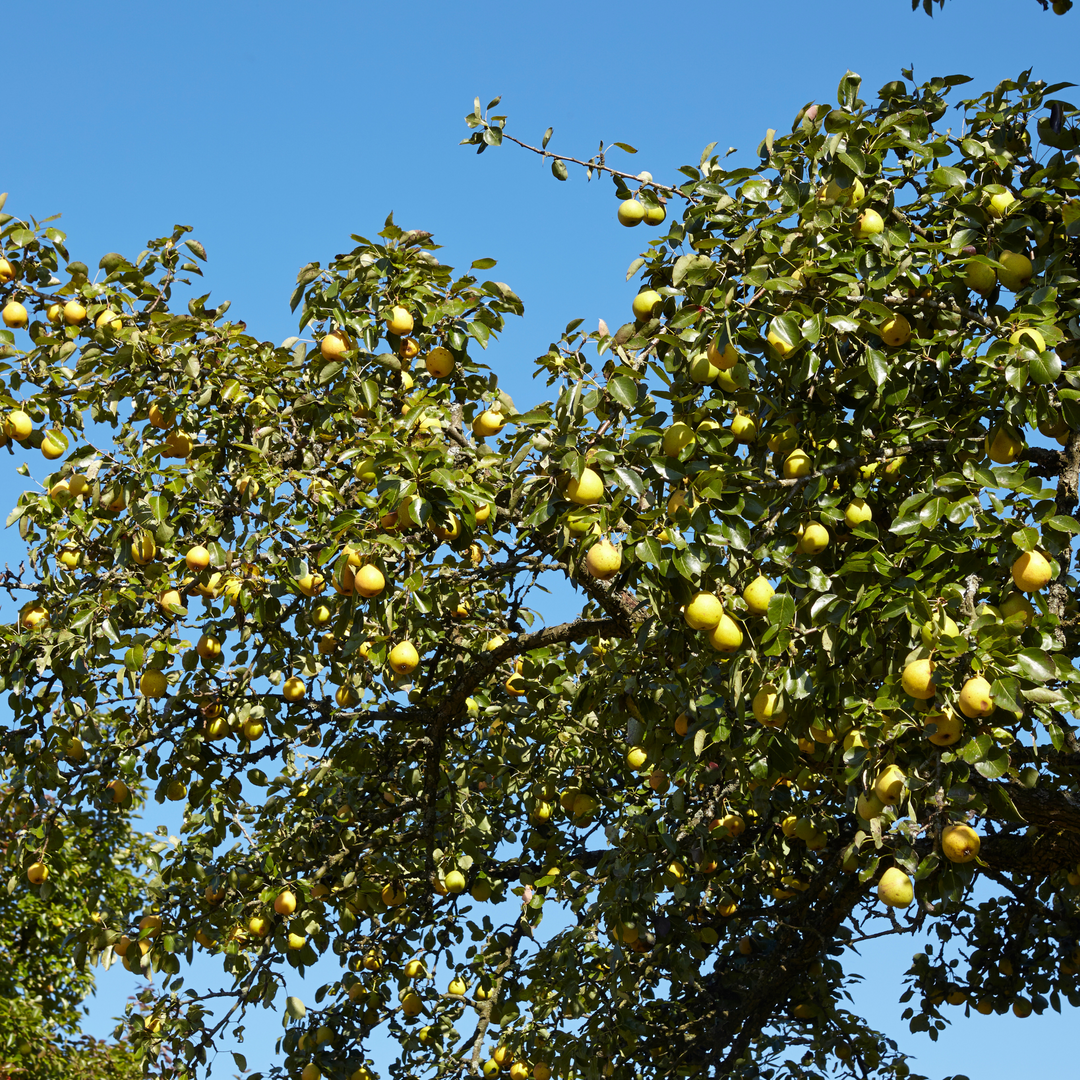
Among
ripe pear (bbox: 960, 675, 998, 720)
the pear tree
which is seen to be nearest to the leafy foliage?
the pear tree

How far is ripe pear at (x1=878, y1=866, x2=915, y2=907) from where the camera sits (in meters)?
3.49

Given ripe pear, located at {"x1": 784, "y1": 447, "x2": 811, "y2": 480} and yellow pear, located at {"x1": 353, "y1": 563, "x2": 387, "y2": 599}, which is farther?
yellow pear, located at {"x1": 353, "y1": 563, "x2": 387, "y2": 599}

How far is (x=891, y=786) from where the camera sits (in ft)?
10.7

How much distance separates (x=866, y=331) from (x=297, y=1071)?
15.8 feet

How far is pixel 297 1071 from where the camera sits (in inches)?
235

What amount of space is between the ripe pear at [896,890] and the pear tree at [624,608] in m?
0.07

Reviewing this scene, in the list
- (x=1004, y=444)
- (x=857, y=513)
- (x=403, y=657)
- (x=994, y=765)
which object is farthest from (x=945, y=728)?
(x=403, y=657)

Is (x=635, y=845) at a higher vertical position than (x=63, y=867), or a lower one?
lower

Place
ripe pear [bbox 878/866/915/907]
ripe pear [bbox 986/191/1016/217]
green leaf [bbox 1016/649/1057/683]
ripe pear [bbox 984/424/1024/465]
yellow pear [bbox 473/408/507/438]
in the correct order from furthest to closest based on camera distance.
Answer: yellow pear [bbox 473/408/507/438] < ripe pear [bbox 986/191/1016/217] < ripe pear [bbox 984/424/1024/465] < ripe pear [bbox 878/866/915/907] < green leaf [bbox 1016/649/1057/683]

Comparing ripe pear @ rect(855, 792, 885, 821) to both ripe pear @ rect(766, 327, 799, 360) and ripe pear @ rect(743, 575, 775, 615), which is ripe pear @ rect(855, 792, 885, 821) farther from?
ripe pear @ rect(766, 327, 799, 360)

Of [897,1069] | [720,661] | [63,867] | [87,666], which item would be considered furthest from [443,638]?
[63,867]

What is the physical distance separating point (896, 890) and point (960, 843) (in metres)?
0.33

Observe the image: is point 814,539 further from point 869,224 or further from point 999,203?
point 999,203

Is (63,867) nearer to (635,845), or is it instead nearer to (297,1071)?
(297,1071)
